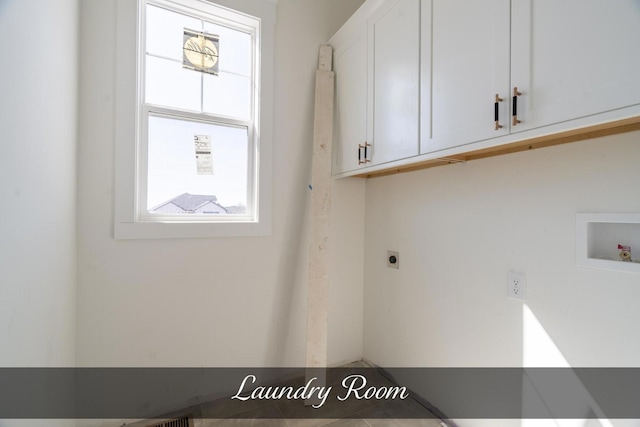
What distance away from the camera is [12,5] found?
2.67 ft

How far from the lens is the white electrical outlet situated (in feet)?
4.42

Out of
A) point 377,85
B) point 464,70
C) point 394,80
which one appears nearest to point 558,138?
point 464,70

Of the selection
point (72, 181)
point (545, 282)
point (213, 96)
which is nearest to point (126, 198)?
point (72, 181)

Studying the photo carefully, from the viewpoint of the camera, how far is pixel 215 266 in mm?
1855

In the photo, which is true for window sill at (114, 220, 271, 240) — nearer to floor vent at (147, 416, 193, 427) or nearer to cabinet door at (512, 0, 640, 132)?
floor vent at (147, 416, 193, 427)

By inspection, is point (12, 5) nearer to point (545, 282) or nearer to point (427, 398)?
point (545, 282)

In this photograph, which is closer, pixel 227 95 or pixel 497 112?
pixel 497 112

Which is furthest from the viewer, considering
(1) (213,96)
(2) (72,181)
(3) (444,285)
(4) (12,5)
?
(1) (213,96)

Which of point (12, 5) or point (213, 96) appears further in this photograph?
point (213, 96)

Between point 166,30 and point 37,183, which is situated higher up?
point 166,30

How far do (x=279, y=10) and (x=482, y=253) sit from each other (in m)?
2.09

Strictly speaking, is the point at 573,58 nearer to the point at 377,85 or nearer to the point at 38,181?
the point at 377,85
